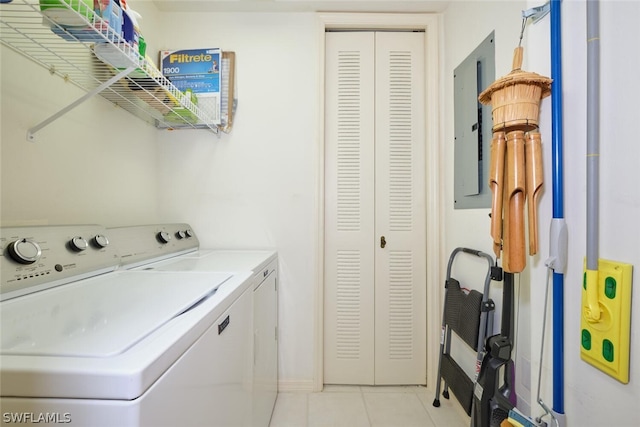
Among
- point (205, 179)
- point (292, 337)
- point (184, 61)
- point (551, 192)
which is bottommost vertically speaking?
point (292, 337)

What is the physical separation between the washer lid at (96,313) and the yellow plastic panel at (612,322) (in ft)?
3.45

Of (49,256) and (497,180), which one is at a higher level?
(497,180)

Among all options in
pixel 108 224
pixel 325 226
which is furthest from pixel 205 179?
pixel 325 226

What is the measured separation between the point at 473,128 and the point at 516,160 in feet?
2.34

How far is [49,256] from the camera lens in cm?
85

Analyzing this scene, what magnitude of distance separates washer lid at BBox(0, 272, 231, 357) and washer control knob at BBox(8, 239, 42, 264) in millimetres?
106

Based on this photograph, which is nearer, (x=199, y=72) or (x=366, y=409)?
(x=366, y=409)

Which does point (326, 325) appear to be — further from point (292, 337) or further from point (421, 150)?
point (421, 150)

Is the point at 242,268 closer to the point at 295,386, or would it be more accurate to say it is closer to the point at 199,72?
the point at 295,386

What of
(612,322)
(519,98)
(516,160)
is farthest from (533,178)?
(612,322)

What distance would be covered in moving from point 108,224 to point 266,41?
152cm

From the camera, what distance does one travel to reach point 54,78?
1112 millimetres

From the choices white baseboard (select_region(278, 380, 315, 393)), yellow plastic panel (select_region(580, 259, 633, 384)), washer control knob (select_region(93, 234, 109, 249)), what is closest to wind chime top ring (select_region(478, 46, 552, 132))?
yellow plastic panel (select_region(580, 259, 633, 384))

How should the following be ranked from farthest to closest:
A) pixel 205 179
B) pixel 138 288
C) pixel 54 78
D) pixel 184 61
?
pixel 205 179 → pixel 184 61 → pixel 54 78 → pixel 138 288
